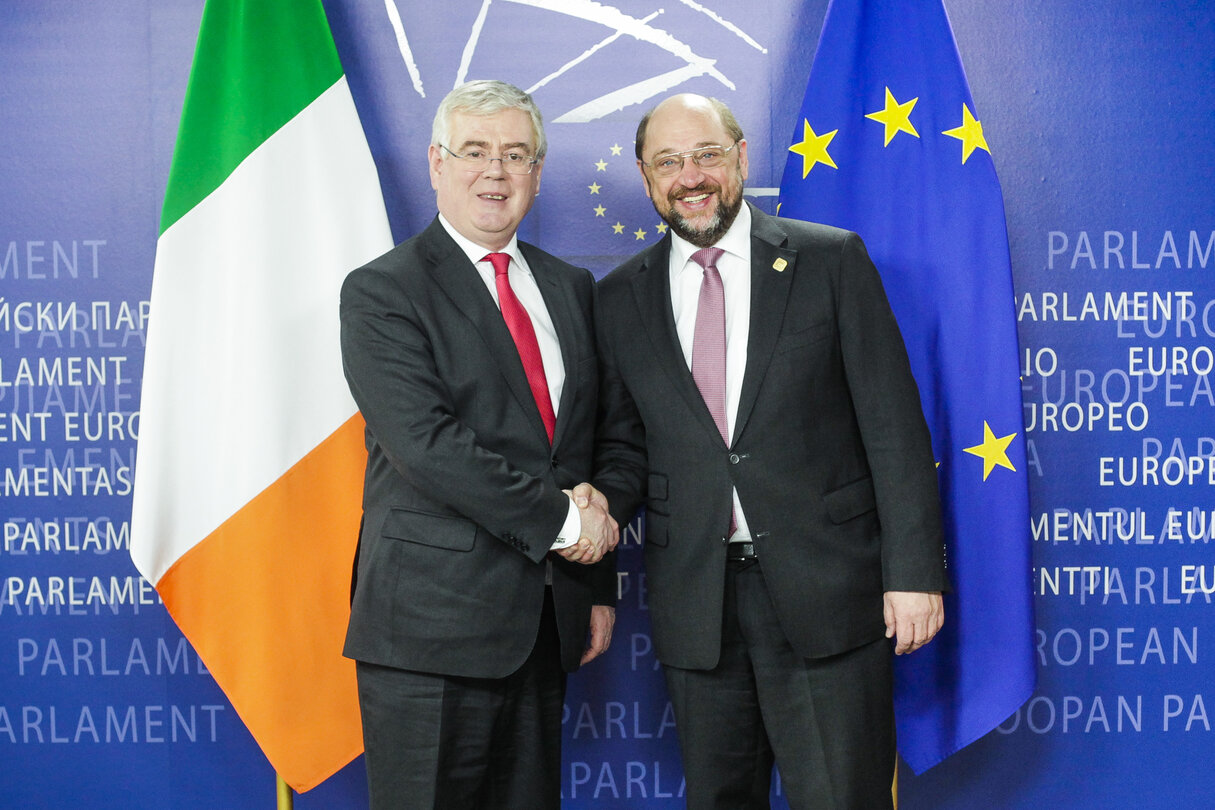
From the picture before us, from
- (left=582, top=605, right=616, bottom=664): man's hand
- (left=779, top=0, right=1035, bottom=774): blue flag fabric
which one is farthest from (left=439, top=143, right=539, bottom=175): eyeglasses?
(left=582, top=605, right=616, bottom=664): man's hand

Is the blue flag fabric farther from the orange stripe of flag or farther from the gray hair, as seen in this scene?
the orange stripe of flag

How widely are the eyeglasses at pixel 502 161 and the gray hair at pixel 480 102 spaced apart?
1.5 inches

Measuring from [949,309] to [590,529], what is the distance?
1.13m

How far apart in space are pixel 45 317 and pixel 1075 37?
10.1ft

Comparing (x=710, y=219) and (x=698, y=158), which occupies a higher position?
(x=698, y=158)

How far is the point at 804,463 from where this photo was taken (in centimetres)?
188

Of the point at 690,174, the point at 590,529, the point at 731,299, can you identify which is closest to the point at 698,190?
the point at 690,174

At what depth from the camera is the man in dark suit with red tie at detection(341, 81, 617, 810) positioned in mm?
1774

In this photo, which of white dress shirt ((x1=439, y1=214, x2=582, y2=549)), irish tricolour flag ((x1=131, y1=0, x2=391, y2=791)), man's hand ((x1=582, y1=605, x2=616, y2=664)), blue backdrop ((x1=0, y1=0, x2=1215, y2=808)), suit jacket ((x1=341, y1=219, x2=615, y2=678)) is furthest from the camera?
blue backdrop ((x1=0, y1=0, x2=1215, y2=808))

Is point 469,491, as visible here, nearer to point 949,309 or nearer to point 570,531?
point 570,531

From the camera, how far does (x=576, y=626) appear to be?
6.44ft

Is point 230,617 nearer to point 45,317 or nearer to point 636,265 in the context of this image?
point 45,317

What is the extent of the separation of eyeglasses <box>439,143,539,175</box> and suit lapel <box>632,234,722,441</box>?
35cm

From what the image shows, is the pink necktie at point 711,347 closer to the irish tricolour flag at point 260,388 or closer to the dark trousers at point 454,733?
the dark trousers at point 454,733
